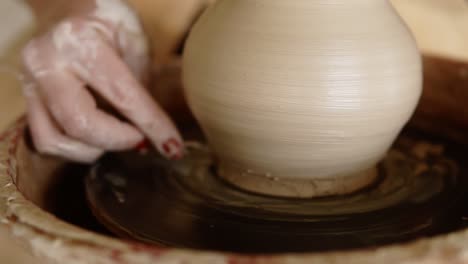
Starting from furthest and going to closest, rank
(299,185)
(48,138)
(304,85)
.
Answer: (48,138) → (299,185) → (304,85)

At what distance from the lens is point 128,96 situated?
982 mm

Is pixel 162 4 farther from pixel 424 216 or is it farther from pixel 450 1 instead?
pixel 424 216

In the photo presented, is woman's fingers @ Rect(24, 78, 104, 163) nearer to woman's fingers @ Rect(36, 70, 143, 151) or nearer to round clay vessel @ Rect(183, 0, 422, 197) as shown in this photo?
woman's fingers @ Rect(36, 70, 143, 151)

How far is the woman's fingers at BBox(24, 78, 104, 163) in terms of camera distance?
981 millimetres

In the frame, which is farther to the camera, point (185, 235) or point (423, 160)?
point (423, 160)

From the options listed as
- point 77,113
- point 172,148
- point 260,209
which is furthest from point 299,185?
point 77,113

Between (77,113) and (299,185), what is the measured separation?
0.39 meters

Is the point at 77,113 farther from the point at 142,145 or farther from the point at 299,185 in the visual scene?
the point at 299,185

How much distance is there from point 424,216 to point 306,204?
0.17 metres

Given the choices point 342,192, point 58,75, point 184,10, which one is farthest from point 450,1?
point 58,75

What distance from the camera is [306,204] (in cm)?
83

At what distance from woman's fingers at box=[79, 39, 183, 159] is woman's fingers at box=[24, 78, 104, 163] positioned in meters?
0.09

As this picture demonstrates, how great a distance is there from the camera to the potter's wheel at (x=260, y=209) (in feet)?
2.44

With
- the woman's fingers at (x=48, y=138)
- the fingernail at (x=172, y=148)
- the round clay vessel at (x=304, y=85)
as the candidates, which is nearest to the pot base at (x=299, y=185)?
the round clay vessel at (x=304, y=85)
